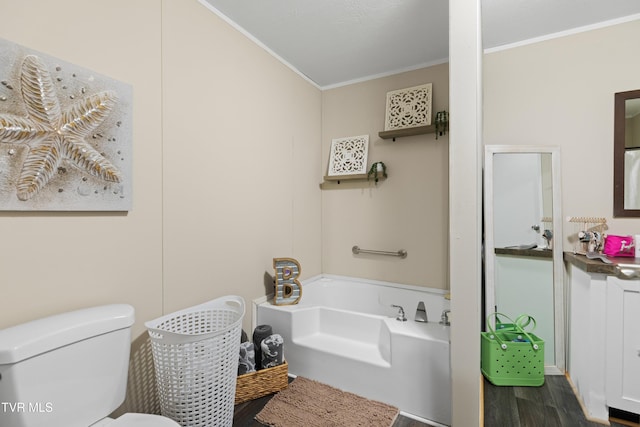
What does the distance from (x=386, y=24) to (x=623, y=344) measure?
234 centimetres

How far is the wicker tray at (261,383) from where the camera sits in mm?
1780

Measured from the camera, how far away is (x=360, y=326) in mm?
2012

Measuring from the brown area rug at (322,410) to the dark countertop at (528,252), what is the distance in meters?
1.36

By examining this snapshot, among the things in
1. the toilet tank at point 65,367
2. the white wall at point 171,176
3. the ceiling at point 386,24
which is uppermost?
the ceiling at point 386,24

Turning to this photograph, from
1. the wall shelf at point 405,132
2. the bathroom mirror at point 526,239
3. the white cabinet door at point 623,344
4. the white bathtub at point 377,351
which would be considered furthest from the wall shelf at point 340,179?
the white cabinet door at point 623,344

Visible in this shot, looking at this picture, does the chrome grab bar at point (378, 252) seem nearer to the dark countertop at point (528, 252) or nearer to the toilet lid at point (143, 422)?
the dark countertop at point (528, 252)

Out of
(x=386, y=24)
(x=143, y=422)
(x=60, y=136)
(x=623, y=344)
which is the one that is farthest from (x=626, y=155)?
(x=60, y=136)

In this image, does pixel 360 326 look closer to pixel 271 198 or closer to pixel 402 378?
pixel 402 378

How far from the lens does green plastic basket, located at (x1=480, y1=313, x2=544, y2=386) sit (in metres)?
1.92

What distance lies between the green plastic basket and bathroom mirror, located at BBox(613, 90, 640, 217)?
41.6 inches

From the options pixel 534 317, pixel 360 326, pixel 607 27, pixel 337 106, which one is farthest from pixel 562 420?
pixel 337 106

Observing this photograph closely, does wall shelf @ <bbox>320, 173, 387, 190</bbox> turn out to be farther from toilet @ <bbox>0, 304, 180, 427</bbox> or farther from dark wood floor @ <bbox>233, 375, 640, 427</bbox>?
toilet @ <bbox>0, 304, 180, 427</bbox>

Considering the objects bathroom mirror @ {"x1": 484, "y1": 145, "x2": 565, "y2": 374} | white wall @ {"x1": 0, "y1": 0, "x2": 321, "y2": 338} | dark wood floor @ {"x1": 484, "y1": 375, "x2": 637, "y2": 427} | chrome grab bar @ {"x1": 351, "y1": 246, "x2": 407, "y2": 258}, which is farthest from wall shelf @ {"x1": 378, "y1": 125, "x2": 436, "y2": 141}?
dark wood floor @ {"x1": 484, "y1": 375, "x2": 637, "y2": 427}

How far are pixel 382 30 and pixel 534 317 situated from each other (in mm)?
2335
